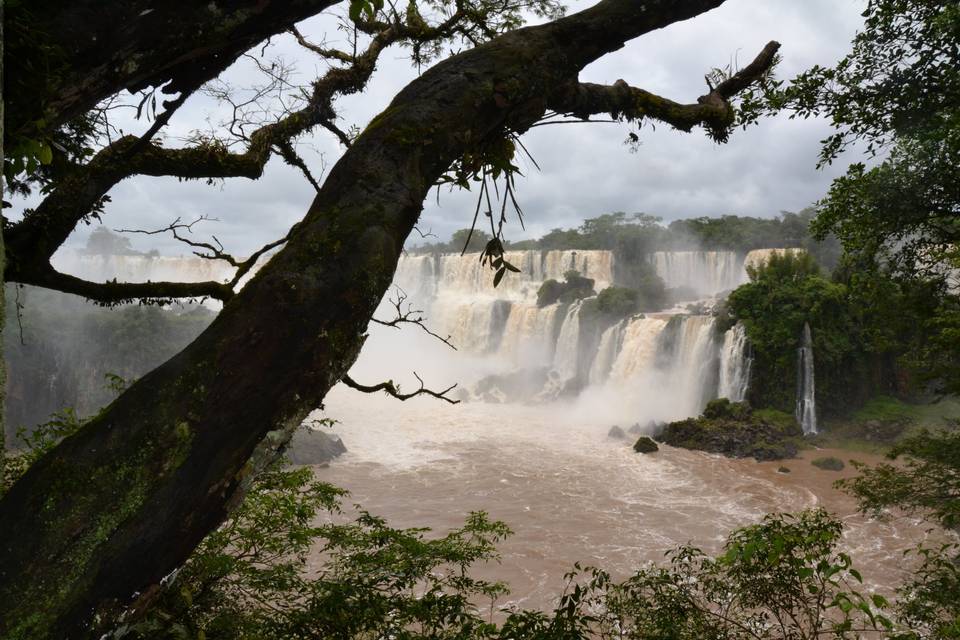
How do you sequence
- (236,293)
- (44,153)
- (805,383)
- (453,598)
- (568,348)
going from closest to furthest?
(44,153) → (236,293) → (453,598) → (805,383) → (568,348)

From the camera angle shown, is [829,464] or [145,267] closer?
[829,464]

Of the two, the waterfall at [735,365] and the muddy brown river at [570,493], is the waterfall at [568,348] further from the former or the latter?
the waterfall at [735,365]

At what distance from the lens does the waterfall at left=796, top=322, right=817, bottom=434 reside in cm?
1938

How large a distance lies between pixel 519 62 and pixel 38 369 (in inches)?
1168

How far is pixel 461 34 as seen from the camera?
455cm

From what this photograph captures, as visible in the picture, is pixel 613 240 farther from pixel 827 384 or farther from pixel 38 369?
pixel 38 369

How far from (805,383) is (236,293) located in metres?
21.6

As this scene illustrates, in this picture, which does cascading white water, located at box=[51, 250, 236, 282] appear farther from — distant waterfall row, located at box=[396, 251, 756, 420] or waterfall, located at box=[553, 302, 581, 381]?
waterfall, located at box=[553, 302, 581, 381]

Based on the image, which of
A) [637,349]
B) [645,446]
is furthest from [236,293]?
[637,349]

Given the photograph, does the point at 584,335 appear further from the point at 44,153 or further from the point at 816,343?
the point at 44,153

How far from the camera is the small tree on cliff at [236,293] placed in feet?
3.52

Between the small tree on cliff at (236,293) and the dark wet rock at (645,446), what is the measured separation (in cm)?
1680

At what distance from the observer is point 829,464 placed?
633 inches

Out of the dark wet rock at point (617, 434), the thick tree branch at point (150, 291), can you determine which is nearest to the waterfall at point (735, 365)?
the dark wet rock at point (617, 434)
